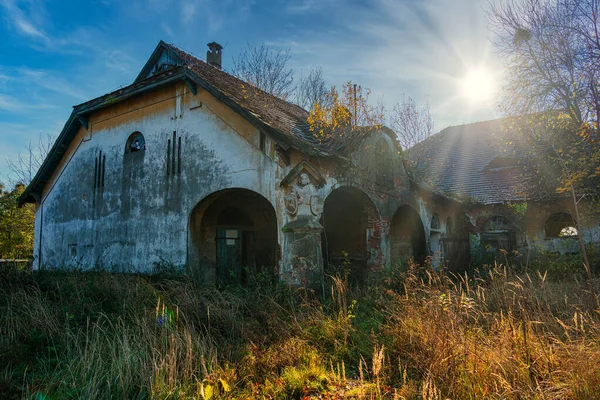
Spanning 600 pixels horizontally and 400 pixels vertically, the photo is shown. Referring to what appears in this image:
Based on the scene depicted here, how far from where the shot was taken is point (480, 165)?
67.1ft

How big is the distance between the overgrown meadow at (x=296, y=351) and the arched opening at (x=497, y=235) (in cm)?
1156

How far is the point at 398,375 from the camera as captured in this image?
4590mm

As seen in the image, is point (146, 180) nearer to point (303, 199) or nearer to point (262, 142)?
point (262, 142)

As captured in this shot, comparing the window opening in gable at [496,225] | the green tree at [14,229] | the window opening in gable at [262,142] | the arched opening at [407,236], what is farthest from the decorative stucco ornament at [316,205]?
the green tree at [14,229]

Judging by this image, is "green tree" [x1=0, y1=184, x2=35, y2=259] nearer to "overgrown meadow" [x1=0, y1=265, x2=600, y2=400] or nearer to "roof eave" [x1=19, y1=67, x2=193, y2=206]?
"roof eave" [x1=19, y1=67, x2=193, y2=206]

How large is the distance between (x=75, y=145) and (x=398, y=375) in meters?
12.8

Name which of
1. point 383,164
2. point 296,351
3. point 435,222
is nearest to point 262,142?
point 383,164

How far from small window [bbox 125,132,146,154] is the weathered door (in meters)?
3.54

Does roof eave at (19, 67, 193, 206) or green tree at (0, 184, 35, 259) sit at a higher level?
roof eave at (19, 67, 193, 206)

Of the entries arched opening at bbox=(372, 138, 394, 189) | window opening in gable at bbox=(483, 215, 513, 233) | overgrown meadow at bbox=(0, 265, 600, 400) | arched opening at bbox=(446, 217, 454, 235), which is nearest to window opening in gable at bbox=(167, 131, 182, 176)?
overgrown meadow at bbox=(0, 265, 600, 400)

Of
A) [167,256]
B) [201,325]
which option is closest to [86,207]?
[167,256]

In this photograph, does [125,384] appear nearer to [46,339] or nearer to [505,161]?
[46,339]

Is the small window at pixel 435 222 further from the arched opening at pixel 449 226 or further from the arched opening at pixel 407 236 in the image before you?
the arched opening at pixel 407 236

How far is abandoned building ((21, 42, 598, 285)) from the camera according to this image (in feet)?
28.9
